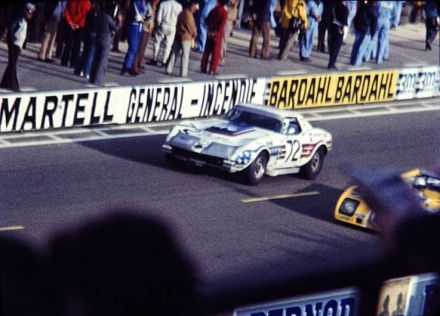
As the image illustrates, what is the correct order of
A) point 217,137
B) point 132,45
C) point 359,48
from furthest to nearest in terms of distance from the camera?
point 359,48 < point 132,45 < point 217,137

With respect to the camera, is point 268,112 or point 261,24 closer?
point 268,112

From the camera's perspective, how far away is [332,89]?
1706cm

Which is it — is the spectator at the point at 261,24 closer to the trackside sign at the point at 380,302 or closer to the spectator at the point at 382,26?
the spectator at the point at 382,26

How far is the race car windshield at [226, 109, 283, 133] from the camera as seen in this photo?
498 inches

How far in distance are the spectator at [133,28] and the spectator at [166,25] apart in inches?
15.2

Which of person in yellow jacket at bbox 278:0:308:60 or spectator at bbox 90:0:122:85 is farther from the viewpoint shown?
person in yellow jacket at bbox 278:0:308:60

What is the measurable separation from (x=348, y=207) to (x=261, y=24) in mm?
9192

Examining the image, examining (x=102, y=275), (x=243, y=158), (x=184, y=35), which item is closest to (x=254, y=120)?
(x=243, y=158)

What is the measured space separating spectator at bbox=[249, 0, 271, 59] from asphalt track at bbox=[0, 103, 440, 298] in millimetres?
5076

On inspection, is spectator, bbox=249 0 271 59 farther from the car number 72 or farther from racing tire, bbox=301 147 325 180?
the car number 72

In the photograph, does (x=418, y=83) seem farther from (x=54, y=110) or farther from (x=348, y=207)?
(x=348, y=207)

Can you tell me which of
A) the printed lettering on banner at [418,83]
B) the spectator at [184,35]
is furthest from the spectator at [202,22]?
the printed lettering on banner at [418,83]

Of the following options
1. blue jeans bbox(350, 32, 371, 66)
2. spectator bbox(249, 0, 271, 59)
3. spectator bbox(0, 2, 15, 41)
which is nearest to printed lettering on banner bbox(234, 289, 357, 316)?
spectator bbox(0, 2, 15, 41)

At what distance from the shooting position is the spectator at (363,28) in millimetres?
15238
